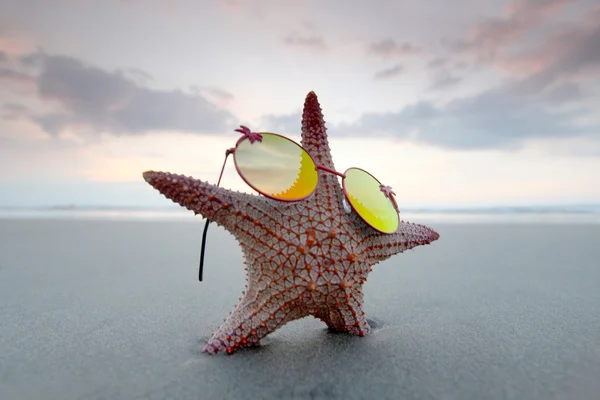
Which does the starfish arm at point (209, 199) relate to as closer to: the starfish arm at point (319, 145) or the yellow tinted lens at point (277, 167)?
the yellow tinted lens at point (277, 167)

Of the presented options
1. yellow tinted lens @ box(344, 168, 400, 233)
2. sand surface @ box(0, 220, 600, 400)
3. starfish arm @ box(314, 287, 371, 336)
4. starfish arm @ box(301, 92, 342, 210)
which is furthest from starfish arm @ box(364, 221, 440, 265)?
sand surface @ box(0, 220, 600, 400)

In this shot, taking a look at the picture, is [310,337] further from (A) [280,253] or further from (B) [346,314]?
(A) [280,253]

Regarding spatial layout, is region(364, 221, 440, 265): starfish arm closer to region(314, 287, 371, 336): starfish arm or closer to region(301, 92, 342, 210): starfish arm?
region(314, 287, 371, 336): starfish arm

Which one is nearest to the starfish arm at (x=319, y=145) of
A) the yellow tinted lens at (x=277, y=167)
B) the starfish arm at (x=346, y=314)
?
the yellow tinted lens at (x=277, y=167)

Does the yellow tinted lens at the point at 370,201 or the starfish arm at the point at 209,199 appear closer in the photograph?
the starfish arm at the point at 209,199

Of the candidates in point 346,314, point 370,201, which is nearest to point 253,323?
point 346,314

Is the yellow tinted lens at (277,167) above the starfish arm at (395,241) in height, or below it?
above
